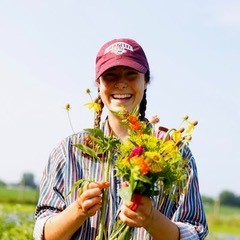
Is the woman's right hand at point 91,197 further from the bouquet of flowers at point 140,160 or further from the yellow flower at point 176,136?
the yellow flower at point 176,136

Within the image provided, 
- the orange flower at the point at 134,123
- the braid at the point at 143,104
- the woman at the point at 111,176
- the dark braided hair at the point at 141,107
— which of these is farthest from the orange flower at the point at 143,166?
the braid at the point at 143,104

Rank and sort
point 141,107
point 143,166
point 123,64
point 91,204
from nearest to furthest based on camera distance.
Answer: point 143,166 → point 91,204 → point 123,64 → point 141,107

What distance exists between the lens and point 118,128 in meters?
2.54

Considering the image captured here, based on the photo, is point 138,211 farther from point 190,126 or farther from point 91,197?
point 190,126

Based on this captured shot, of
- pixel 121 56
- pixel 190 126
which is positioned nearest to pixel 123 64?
pixel 121 56

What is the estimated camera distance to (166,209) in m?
2.50

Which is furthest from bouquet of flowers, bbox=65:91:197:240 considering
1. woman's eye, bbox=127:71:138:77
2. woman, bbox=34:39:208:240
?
woman's eye, bbox=127:71:138:77

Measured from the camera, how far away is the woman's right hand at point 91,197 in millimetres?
2223

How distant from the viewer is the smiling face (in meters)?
2.46

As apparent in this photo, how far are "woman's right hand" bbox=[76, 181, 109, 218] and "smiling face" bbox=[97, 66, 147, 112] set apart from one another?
0.31m

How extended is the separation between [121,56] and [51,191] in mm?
487

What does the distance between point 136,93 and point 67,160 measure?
12.5 inches

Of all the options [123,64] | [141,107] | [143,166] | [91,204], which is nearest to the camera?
[143,166]

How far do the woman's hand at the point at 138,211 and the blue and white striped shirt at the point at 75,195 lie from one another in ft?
0.81
